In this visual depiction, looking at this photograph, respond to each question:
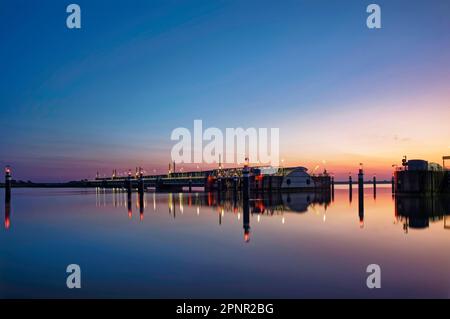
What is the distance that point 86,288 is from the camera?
979 centimetres

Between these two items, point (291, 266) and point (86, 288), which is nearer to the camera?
point (86, 288)

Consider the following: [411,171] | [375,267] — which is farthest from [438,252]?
[411,171]

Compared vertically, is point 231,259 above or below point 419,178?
below

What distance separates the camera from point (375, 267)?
38.6 ft

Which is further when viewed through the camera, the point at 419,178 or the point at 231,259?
the point at 419,178

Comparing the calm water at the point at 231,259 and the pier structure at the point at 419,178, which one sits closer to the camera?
the calm water at the point at 231,259

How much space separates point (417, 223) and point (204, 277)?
18279 mm

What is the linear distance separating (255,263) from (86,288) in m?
5.54

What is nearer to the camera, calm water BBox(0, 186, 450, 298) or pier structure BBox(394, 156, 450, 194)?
calm water BBox(0, 186, 450, 298)
